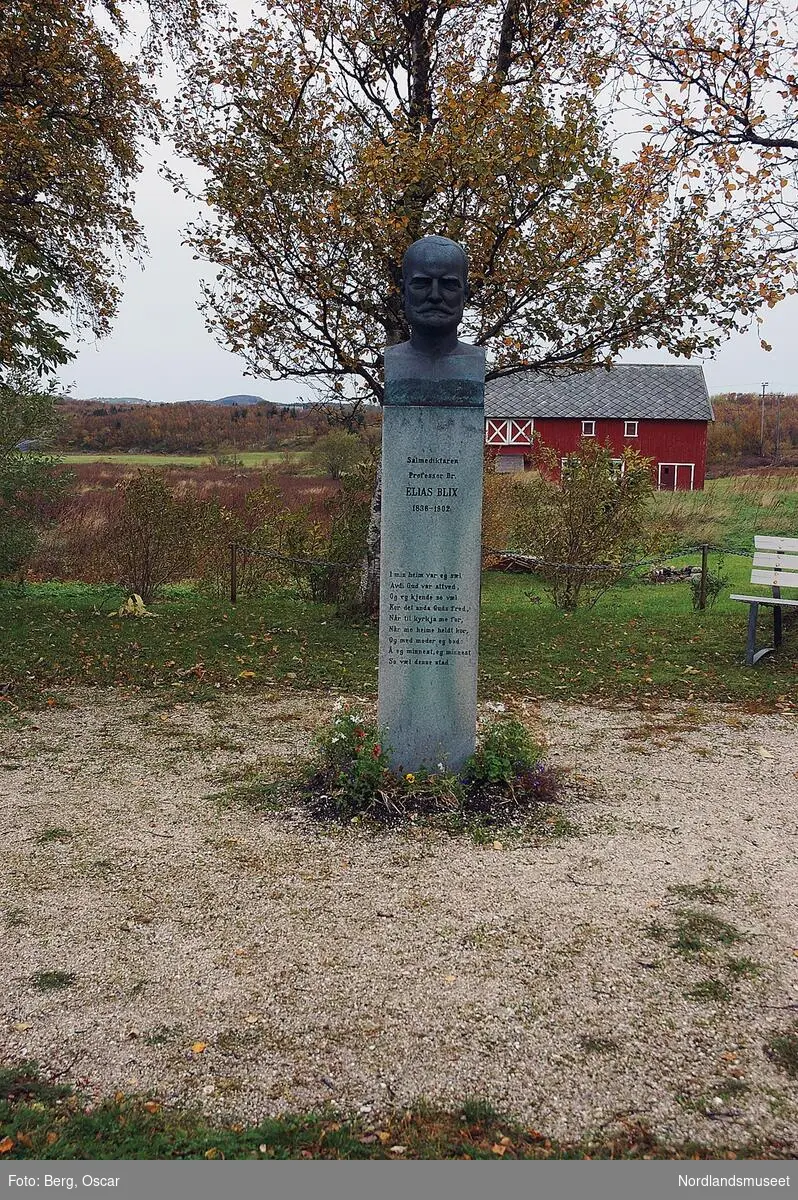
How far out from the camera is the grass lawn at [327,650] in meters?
8.84

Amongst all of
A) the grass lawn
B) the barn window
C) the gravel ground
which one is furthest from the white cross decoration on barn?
the gravel ground

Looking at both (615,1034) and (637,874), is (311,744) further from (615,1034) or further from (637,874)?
(615,1034)

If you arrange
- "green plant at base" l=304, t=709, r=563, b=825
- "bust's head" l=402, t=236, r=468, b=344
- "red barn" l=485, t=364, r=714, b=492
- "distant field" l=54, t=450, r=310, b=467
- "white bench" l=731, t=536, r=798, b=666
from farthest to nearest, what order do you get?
"red barn" l=485, t=364, r=714, b=492 → "distant field" l=54, t=450, r=310, b=467 → "white bench" l=731, t=536, r=798, b=666 → "green plant at base" l=304, t=709, r=563, b=825 → "bust's head" l=402, t=236, r=468, b=344

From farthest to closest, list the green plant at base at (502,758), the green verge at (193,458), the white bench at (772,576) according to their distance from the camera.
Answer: the green verge at (193,458) < the white bench at (772,576) < the green plant at base at (502,758)

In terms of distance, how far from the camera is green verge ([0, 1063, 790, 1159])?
273cm

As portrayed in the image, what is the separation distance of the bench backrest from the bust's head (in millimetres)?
5376

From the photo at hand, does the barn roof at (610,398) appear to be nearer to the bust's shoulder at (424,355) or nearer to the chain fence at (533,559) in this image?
the chain fence at (533,559)

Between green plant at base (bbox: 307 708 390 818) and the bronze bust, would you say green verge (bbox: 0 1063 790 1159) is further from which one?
the bronze bust

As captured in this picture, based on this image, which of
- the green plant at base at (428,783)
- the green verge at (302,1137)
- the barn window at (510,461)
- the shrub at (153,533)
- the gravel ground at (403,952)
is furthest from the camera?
the barn window at (510,461)

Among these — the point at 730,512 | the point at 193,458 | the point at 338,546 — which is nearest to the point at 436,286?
the point at 338,546

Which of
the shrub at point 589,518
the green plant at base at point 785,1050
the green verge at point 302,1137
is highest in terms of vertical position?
the shrub at point 589,518

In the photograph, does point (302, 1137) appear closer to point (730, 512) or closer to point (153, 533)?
point (153, 533)

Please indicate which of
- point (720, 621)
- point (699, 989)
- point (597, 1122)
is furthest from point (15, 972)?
point (720, 621)

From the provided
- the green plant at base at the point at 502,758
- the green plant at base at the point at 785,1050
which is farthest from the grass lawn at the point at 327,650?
the green plant at base at the point at 785,1050
